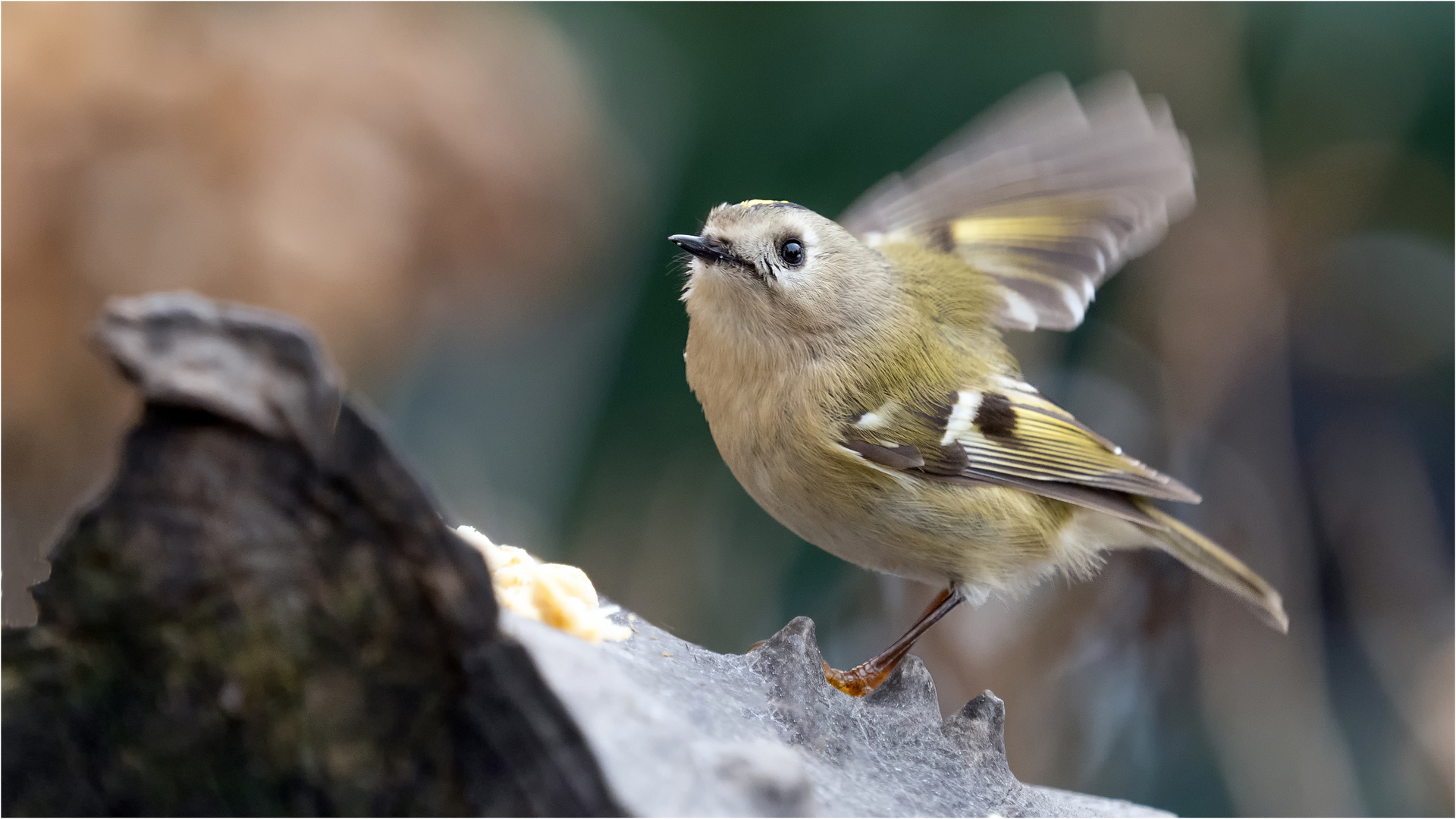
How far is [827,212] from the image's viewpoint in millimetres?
2547

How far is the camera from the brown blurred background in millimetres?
2061

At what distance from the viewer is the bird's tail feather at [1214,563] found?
1.66m

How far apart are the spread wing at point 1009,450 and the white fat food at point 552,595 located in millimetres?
499

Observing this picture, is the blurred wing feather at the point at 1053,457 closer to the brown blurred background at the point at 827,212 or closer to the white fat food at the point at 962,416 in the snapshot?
the white fat food at the point at 962,416

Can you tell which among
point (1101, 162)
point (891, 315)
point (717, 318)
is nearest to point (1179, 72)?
point (1101, 162)

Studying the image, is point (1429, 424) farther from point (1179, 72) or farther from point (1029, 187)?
point (1029, 187)

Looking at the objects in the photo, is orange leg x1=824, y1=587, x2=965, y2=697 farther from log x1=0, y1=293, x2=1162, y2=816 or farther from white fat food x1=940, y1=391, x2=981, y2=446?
log x1=0, y1=293, x2=1162, y2=816

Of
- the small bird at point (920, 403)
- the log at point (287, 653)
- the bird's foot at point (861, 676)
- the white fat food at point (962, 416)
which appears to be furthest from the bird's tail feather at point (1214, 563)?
the log at point (287, 653)

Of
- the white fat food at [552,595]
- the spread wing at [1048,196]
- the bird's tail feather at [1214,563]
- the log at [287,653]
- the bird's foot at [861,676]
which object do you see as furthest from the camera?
the spread wing at [1048,196]

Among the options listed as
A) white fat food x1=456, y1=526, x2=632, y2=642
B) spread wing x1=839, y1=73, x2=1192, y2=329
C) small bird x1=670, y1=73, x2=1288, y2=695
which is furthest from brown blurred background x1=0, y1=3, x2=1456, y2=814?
white fat food x1=456, y1=526, x2=632, y2=642

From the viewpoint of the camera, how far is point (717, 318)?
4.93 feet

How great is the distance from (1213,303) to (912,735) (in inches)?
63.6

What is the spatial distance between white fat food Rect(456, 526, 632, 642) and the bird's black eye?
0.59m

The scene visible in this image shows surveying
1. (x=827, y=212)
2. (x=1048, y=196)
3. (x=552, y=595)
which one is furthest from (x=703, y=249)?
(x=827, y=212)
